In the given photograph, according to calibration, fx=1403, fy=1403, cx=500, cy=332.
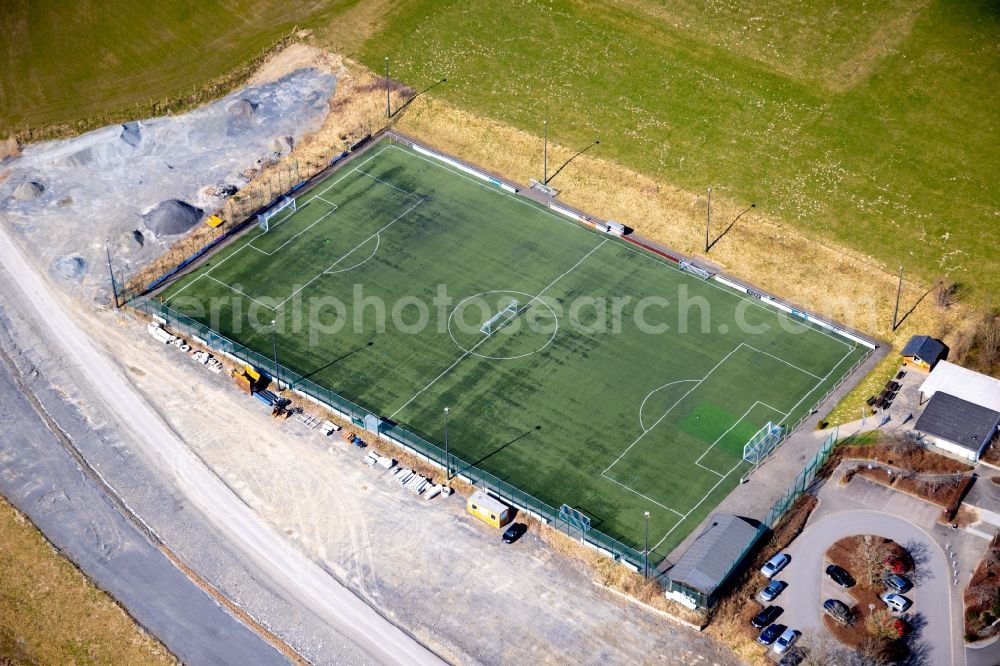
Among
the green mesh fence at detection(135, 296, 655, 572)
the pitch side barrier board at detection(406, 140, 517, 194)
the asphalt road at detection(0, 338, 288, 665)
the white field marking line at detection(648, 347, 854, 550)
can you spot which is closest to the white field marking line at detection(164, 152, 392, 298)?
the pitch side barrier board at detection(406, 140, 517, 194)

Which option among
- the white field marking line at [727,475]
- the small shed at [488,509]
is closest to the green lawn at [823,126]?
the white field marking line at [727,475]

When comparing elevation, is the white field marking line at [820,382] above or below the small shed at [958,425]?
below

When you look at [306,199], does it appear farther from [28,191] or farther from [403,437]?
[403,437]

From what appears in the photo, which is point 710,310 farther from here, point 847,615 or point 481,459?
point 847,615

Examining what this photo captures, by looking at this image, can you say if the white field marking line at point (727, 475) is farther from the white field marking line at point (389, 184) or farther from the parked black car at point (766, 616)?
the white field marking line at point (389, 184)

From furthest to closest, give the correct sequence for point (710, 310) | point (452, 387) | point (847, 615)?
point (710, 310) → point (452, 387) → point (847, 615)

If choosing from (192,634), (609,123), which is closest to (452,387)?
(192,634)

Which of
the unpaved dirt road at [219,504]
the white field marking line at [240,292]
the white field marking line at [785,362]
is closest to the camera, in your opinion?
the unpaved dirt road at [219,504]
